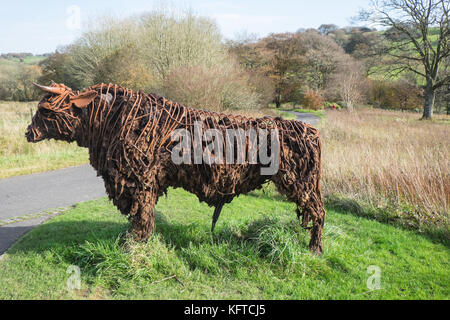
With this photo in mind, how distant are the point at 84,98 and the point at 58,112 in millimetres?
335

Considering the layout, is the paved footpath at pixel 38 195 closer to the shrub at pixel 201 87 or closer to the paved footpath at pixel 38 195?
the paved footpath at pixel 38 195

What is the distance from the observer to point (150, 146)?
335 centimetres

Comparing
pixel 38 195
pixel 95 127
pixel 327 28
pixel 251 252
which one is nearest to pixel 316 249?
pixel 251 252

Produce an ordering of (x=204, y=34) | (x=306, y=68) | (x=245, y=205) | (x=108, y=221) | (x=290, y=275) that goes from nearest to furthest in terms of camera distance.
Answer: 1. (x=290, y=275)
2. (x=108, y=221)
3. (x=245, y=205)
4. (x=204, y=34)
5. (x=306, y=68)

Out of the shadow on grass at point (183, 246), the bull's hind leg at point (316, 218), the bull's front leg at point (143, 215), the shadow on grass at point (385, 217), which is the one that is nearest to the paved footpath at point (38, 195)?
the shadow on grass at point (183, 246)

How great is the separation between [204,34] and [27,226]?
2112 cm

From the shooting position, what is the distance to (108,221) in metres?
5.36

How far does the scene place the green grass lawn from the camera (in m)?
3.34

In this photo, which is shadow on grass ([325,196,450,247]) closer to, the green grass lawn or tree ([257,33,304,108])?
the green grass lawn

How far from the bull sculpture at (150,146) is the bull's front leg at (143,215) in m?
A: 0.01

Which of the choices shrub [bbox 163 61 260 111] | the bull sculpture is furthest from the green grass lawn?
shrub [bbox 163 61 260 111]

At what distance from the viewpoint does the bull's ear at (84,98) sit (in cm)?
334
